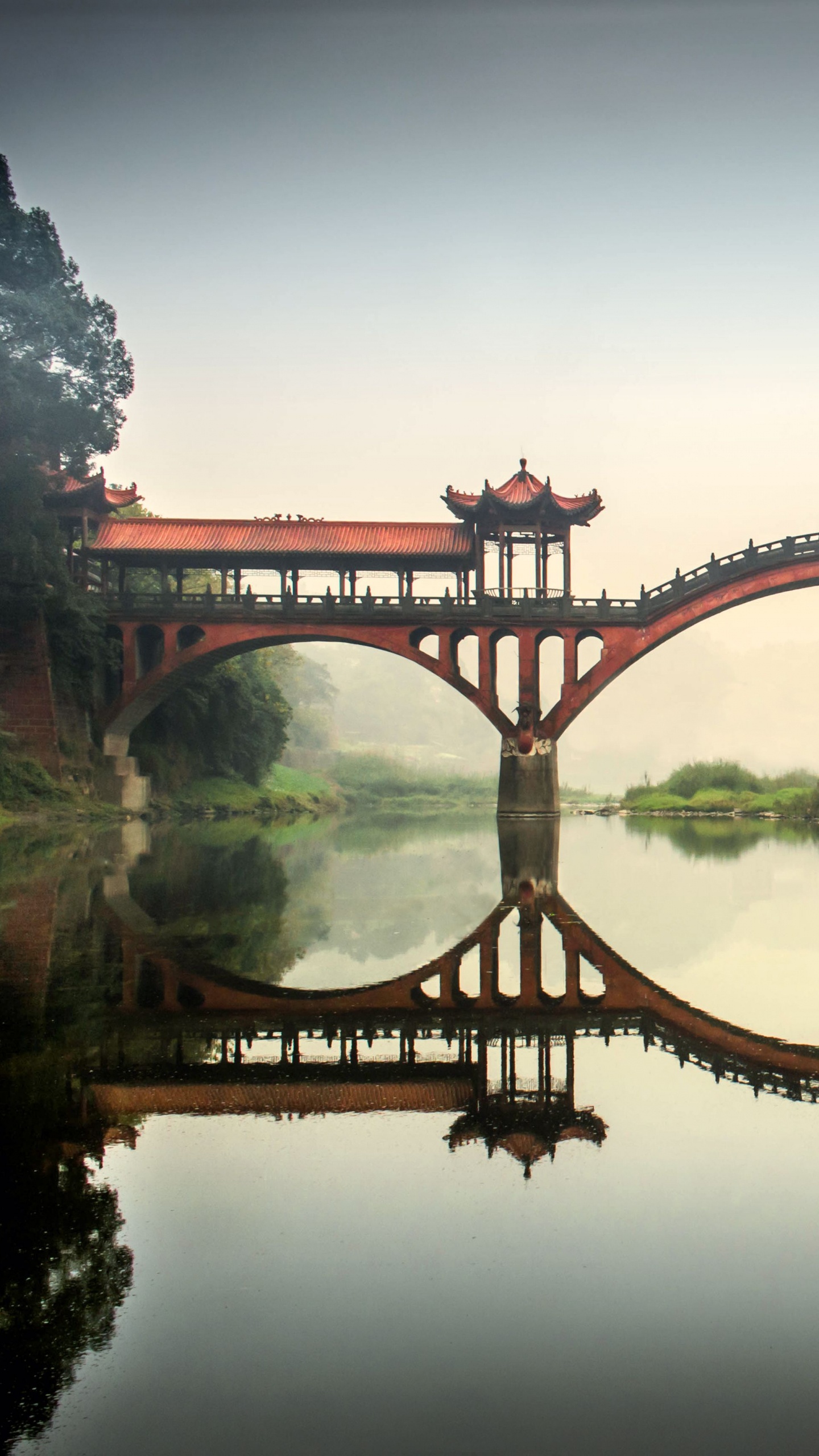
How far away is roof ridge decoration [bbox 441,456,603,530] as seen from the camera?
3528 centimetres

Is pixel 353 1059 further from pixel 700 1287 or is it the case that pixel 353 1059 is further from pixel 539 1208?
pixel 700 1287

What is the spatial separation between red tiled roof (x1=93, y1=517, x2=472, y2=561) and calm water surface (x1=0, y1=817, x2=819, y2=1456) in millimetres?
28350

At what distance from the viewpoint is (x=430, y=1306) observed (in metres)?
3.22

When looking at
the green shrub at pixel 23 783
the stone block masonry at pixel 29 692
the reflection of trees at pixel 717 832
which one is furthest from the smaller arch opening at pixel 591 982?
the stone block masonry at pixel 29 692

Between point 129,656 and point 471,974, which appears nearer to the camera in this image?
point 471,974

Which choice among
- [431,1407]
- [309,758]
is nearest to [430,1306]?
[431,1407]

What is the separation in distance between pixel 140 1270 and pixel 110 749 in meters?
34.6

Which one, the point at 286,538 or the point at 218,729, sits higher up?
the point at 286,538

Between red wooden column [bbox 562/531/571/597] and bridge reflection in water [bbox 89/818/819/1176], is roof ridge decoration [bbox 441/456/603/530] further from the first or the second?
bridge reflection in water [bbox 89/818/819/1176]

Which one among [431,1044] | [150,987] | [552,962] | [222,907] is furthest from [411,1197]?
[222,907]

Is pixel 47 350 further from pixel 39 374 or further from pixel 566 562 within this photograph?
pixel 566 562

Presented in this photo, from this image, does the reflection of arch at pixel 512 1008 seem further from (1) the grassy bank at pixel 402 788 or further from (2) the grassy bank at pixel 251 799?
(1) the grassy bank at pixel 402 788

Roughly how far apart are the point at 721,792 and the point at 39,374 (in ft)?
93.2

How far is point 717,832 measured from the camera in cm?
2866
